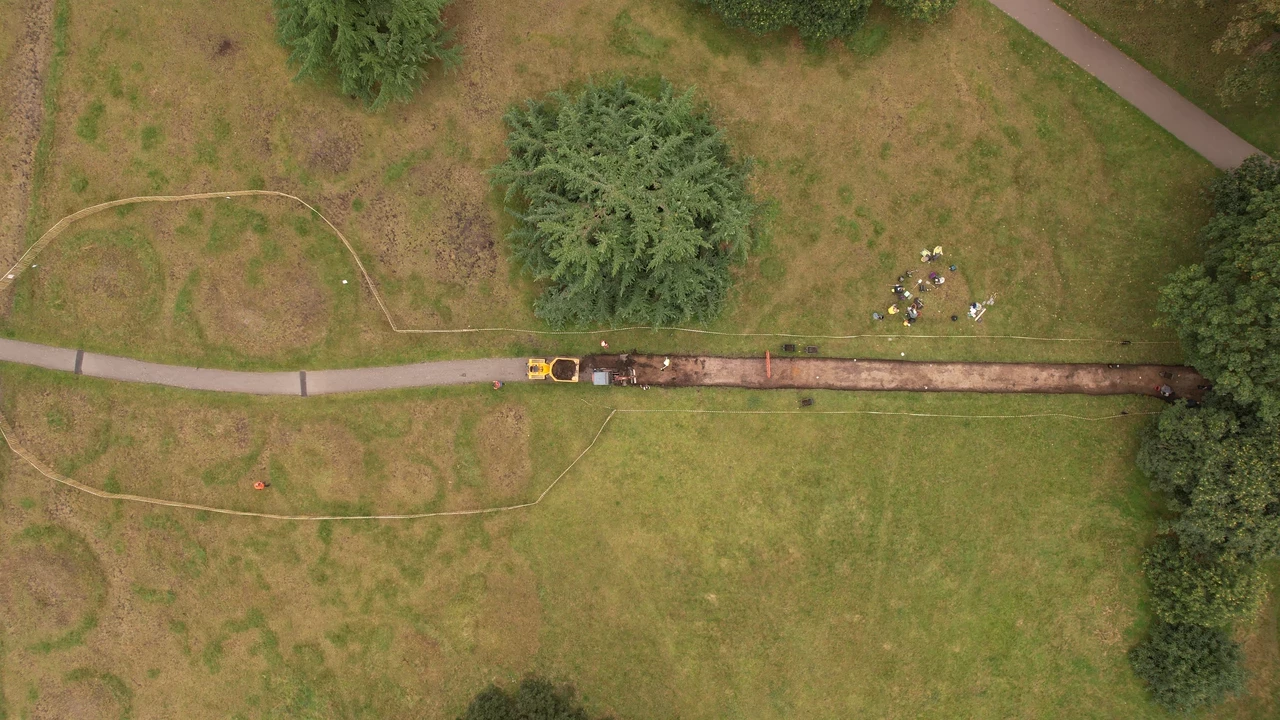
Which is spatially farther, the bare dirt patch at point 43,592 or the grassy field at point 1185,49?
the bare dirt patch at point 43,592

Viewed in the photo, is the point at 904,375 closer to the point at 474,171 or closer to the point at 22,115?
the point at 474,171

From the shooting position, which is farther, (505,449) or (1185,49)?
(505,449)

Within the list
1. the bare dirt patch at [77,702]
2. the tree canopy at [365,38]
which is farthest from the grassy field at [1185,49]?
the bare dirt patch at [77,702]

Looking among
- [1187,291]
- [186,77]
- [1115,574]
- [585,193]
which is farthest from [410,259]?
[1115,574]

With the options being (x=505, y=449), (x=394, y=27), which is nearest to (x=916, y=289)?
(x=505, y=449)

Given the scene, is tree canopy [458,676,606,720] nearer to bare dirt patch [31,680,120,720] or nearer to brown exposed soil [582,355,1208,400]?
brown exposed soil [582,355,1208,400]

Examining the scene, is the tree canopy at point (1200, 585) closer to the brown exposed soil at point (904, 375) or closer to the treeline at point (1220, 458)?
the treeline at point (1220, 458)

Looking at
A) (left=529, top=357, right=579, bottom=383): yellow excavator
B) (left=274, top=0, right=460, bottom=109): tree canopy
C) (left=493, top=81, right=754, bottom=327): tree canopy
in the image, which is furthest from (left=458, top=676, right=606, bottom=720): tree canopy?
(left=274, top=0, right=460, bottom=109): tree canopy
